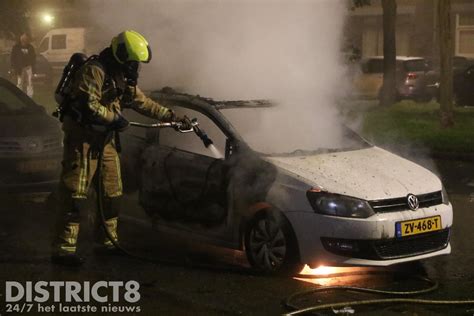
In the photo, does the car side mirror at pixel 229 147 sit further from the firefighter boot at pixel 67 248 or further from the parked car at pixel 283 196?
the firefighter boot at pixel 67 248

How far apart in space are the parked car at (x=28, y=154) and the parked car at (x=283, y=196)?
1901mm

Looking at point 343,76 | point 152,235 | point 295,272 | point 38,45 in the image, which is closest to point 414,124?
point 343,76

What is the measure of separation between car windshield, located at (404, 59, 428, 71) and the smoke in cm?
1734

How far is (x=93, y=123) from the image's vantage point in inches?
278

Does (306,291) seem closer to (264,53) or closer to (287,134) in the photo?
(287,134)

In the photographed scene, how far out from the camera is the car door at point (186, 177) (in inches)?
285

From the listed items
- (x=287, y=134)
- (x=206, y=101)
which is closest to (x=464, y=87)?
(x=287, y=134)

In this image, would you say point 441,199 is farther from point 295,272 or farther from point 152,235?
point 152,235

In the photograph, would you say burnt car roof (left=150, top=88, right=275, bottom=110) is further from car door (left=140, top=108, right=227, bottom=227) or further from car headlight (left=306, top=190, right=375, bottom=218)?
car headlight (left=306, top=190, right=375, bottom=218)

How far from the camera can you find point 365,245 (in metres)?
6.54

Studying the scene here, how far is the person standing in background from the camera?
65.5 feet

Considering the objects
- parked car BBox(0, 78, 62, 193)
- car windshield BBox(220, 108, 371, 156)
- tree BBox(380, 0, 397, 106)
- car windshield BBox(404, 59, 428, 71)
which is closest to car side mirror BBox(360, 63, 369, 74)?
car windshield BBox(404, 59, 428, 71)

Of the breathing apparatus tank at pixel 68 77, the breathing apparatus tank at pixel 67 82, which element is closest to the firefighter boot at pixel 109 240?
the breathing apparatus tank at pixel 67 82

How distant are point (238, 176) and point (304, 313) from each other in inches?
65.0
